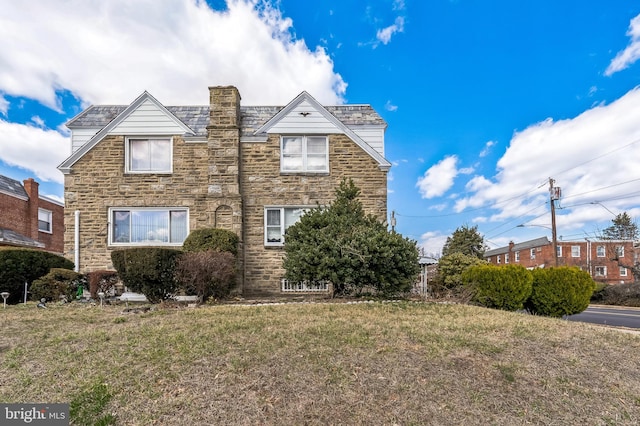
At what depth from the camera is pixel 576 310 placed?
1127 centimetres

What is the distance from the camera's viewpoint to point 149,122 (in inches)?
575

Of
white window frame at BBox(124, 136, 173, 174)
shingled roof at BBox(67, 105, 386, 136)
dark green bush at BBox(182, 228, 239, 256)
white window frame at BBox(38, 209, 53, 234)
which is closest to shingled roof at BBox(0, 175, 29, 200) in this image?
white window frame at BBox(38, 209, 53, 234)

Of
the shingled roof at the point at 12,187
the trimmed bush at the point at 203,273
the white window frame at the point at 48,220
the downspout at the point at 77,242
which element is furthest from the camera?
the white window frame at the point at 48,220

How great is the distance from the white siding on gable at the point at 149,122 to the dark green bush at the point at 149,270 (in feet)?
21.1

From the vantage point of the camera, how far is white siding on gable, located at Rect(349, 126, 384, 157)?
51.3ft

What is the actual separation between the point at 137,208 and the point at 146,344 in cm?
984

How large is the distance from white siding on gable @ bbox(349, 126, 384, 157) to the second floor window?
710cm

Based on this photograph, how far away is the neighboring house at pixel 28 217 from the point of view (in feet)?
75.6

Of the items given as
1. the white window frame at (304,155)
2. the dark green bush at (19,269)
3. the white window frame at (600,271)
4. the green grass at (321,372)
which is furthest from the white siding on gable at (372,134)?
the white window frame at (600,271)

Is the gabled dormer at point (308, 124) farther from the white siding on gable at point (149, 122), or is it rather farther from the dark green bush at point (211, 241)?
the dark green bush at point (211, 241)

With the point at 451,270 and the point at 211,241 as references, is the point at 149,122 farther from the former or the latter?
the point at 451,270

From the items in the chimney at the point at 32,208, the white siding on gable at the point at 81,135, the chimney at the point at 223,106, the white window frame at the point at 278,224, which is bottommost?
the white window frame at the point at 278,224

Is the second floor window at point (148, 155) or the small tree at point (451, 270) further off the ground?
the second floor window at point (148, 155)

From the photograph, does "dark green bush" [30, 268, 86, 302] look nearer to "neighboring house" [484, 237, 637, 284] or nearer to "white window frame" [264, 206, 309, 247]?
"white window frame" [264, 206, 309, 247]
